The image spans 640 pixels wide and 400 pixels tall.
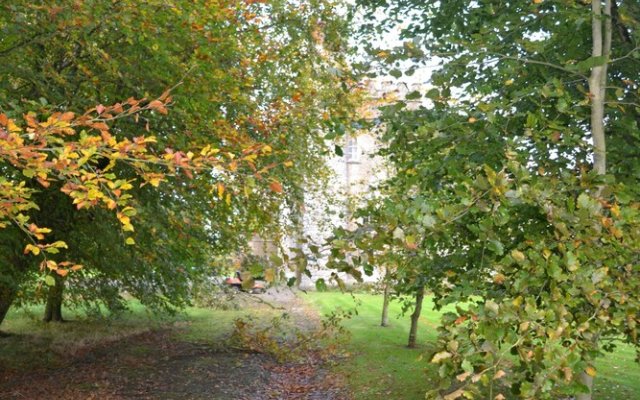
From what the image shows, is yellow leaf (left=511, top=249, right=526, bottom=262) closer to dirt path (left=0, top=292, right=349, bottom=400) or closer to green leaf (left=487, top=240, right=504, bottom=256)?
green leaf (left=487, top=240, right=504, bottom=256)

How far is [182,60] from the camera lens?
350 inches

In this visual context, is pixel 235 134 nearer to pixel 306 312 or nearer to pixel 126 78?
pixel 126 78

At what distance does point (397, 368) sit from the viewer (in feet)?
42.1

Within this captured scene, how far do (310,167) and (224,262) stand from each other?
137 inches

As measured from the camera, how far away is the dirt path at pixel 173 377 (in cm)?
1117

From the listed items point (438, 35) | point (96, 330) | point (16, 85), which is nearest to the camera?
point (438, 35)

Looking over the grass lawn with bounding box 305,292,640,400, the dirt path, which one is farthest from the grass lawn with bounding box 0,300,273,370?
the grass lawn with bounding box 305,292,640,400

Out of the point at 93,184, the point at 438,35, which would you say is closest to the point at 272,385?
the point at 438,35

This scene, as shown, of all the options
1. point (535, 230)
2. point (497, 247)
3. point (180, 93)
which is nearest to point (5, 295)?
point (180, 93)

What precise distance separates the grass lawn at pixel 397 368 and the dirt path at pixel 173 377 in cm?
65

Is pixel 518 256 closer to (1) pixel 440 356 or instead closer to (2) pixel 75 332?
(1) pixel 440 356

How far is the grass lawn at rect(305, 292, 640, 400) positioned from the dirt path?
0.65 metres

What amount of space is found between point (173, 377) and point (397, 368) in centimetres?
484

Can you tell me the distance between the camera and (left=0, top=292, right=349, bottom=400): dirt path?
36.7ft
